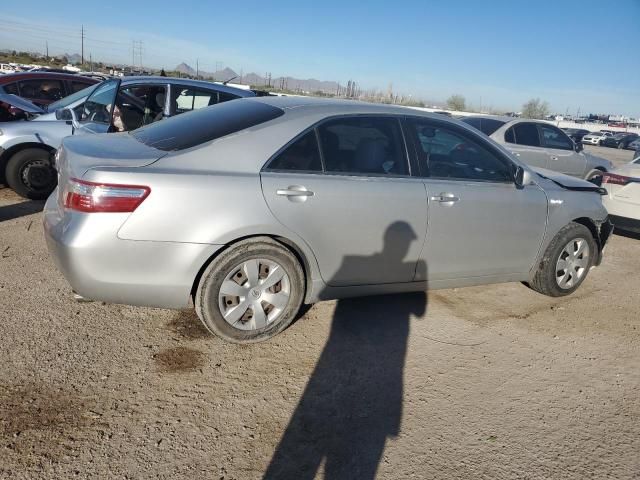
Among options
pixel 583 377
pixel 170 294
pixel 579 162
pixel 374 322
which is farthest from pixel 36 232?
pixel 579 162

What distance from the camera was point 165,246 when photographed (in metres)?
2.95

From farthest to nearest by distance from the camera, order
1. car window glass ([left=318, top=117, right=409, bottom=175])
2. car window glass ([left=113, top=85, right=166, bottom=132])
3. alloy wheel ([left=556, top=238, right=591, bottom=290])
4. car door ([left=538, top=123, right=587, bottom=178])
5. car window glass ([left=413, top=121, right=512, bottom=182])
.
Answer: car door ([left=538, top=123, right=587, bottom=178])
car window glass ([left=113, top=85, right=166, bottom=132])
alloy wheel ([left=556, top=238, right=591, bottom=290])
car window glass ([left=413, top=121, right=512, bottom=182])
car window glass ([left=318, top=117, right=409, bottom=175])

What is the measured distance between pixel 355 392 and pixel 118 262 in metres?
1.59

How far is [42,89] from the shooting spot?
9328 millimetres

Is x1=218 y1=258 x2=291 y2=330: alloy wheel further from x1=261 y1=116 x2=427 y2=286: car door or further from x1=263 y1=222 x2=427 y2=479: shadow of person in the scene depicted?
x1=263 y1=222 x2=427 y2=479: shadow of person

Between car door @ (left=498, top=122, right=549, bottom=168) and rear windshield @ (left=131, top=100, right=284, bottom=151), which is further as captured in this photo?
car door @ (left=498, top=122, right=549, bottom=168)

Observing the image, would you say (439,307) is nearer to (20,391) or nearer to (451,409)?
(451,409)

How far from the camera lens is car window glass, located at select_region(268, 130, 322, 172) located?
10.7 ft

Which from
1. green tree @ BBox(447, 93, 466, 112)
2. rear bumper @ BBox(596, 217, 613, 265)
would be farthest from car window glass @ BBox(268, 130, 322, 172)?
green tree @ BBox(447, 93, 466, 112)

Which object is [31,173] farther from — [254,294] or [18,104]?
[254,294]

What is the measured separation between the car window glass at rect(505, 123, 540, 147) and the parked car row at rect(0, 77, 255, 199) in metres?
6.13

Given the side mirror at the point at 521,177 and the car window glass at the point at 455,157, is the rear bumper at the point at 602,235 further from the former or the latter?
the car window glass at the point at 455,157

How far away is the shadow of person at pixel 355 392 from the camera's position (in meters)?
2.38

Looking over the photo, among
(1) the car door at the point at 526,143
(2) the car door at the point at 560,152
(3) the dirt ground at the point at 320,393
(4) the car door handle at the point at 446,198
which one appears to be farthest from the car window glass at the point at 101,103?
(2) the car door at the point at 560,152
